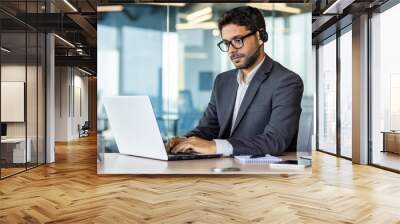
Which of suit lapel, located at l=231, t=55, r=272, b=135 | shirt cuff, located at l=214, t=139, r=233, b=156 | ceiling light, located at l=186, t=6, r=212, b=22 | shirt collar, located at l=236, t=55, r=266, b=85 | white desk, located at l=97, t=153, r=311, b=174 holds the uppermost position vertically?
ceiling light, located at l=186, t=6, r=212, b=22

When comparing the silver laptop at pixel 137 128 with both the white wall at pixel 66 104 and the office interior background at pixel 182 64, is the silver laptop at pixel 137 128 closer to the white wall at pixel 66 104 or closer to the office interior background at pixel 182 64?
the office interior background at pixel 182 64

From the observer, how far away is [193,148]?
2.06 meters

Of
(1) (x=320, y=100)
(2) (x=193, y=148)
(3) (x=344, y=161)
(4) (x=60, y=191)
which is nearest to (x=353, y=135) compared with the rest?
(3) (x=344, y=161)

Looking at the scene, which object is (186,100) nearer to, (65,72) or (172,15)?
(172,15)

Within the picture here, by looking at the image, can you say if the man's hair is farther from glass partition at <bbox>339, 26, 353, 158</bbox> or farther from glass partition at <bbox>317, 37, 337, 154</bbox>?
glass partition at <bbox>317, 37, 337, 154</bbox>

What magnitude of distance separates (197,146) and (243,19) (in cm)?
119

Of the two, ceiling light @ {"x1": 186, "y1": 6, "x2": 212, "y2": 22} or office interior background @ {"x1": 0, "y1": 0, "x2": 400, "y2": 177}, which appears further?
ceiling light @ {"x1": 186, "y1": 6, "x2": 212, "y2": 22}

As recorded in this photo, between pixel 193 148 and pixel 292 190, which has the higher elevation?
pixel 193 148

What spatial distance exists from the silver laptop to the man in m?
0.36

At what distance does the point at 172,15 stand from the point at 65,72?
11477 mm

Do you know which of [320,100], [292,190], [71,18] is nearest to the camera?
[292,190]

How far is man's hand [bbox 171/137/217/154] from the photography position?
2.05 metres

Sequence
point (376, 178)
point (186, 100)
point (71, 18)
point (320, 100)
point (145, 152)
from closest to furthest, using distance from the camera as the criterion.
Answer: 1. point (145, 152)
2. point (186, 100)
3. point (376, 178)
4. point (71, 18)
5. point (320, 100)

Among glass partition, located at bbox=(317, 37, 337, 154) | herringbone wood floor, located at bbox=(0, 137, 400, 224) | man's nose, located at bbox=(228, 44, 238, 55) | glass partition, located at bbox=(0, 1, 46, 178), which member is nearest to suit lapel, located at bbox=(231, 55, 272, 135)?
man's nose, located at bbox=(228, 44, 238, 55)
